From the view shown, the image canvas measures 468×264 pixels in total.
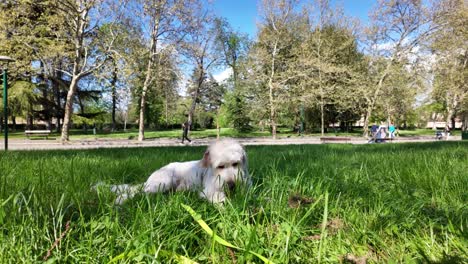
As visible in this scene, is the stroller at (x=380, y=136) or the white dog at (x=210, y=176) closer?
the white dog at (x=210, y=176)

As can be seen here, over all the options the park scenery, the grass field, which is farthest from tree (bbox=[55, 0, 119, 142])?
the grass field

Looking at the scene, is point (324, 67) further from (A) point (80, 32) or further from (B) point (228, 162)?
(B) point (228, 162)

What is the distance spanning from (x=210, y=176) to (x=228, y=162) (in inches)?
8.9

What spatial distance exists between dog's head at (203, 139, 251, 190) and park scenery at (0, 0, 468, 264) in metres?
0.02

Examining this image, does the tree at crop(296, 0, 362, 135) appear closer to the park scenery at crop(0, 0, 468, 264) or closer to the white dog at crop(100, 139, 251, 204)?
the park scenery at crop(0, 0, 468, 264)

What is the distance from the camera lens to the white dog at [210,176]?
258 cm

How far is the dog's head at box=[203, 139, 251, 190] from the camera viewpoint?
262 cm

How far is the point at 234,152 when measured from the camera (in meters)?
2.81

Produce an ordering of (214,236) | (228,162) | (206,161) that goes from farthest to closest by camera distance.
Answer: (206,161) < (228,162) < (214,236)

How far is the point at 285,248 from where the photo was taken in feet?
5.32

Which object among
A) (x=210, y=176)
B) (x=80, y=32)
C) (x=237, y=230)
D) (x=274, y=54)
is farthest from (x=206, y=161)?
(x=274, y=54)

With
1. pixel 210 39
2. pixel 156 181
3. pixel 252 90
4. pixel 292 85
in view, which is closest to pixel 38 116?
pixel 210 39

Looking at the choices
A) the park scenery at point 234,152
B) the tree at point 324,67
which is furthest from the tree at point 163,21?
the tree at point 324,67

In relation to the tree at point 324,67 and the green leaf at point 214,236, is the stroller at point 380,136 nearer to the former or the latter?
the tree at point 324,67
